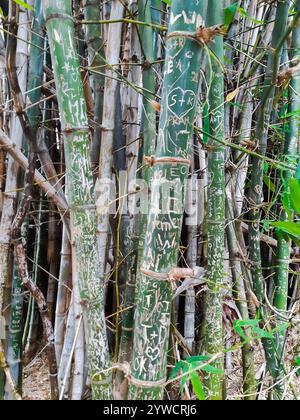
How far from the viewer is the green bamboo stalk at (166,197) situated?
39 centimetres

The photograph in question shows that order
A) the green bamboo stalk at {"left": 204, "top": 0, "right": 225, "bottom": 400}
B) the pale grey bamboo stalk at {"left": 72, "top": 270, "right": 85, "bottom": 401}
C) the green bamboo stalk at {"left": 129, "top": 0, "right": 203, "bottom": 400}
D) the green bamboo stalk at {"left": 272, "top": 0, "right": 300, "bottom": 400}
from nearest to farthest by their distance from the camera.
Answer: the green bamboo stalk at {"left": 129, "top": 0, "right": 203, "bottom": 400} → the green bamboo stalk at {"left": 204, "top": 0, "right": 225, "bottom": 400} → the pale grey bamboo stalk at {"left": 72, "top": 270, "right": 85, "bottom": 401} → the green bamboo stalk at {"left": 272, "top": 0, "right": 300, "bottom": 400}

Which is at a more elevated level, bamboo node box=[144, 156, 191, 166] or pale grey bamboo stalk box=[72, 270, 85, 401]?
bamboo node box=[144, 156, 191, 166]

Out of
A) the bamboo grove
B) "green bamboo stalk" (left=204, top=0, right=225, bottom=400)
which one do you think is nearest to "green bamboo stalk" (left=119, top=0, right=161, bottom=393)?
the bamboo grove

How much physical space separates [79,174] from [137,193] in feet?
1.07

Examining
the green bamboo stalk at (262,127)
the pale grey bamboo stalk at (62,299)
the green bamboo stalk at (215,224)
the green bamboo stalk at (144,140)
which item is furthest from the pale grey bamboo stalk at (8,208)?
the green bamboo stalk at (262,127)

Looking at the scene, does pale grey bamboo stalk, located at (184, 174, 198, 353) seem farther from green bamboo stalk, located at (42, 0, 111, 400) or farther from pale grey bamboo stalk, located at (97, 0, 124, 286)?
green bamboo stalk, located at (42, 0, 111, 400)

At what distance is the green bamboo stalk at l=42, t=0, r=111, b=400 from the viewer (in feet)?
1.54

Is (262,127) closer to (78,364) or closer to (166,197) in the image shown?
(166,197)

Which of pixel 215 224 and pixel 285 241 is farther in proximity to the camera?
pixel 285 241

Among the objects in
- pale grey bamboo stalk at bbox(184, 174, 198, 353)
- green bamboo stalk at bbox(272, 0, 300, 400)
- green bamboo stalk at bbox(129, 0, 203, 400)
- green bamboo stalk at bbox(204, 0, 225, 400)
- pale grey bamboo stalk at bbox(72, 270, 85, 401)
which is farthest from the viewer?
pale grey bamboo stalk at bbox(184, 174, 198, 353)

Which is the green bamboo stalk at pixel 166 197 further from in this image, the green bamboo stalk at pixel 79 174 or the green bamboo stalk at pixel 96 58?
the green bamboo stalk at pixel 96 58

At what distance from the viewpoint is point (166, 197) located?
1.35 ft

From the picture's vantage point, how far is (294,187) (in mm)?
523

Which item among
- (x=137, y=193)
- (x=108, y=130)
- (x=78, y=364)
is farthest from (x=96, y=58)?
(x=78, y=364)
